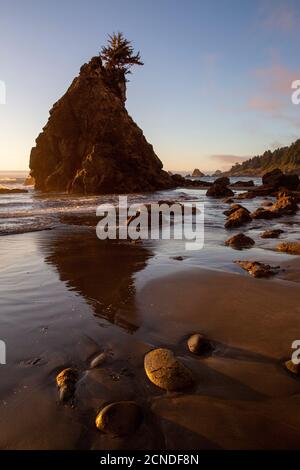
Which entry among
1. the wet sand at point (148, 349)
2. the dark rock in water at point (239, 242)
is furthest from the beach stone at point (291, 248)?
the wet sand at point (148, 349)

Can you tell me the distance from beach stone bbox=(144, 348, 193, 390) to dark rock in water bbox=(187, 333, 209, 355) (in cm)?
27

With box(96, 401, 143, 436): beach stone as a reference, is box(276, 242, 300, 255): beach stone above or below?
above

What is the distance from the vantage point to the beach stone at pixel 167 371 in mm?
2271

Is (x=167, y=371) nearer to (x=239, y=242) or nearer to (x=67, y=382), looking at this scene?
(x=67, y=382)

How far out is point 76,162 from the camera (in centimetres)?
3136

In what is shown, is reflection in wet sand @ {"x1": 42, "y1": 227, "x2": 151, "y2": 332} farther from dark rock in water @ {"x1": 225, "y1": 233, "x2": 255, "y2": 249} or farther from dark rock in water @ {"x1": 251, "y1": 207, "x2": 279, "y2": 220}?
dark rock in water @ {"x1": 251, "y1": 207, "x2": 279, "y2": 220}

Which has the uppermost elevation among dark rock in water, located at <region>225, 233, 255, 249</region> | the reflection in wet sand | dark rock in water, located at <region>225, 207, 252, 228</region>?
dark rock in water, located at <region>225, 207, 252, 228</region>

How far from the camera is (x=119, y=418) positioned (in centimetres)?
192

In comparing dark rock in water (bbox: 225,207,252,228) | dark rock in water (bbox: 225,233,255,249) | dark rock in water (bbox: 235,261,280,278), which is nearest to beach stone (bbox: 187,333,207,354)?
dark rock in water (bbox: 235,261,280,278)

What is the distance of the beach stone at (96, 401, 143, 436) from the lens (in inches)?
73.7

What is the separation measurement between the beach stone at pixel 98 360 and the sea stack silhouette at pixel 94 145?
992 inches

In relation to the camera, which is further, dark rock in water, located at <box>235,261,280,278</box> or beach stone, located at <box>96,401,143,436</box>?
dark rock in water, located at <box>235,261,280,278</box>

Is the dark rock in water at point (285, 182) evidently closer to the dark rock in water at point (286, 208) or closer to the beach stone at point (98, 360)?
the dark rock in water at point (286, 208)

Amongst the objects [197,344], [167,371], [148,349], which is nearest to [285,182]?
[197,344]
